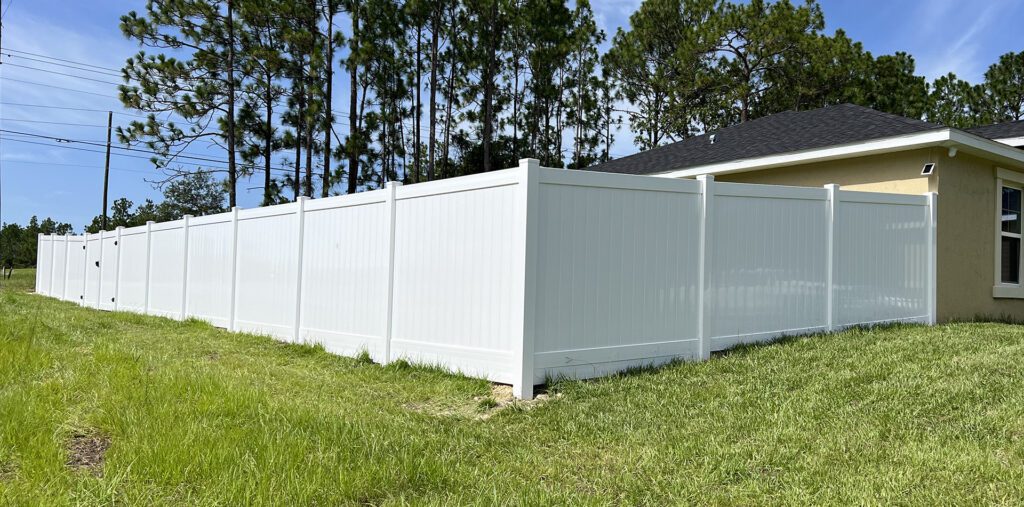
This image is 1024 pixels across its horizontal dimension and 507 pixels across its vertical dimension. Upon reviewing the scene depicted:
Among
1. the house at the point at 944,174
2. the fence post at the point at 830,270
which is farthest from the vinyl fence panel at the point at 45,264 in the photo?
the fence post at the point at 830,270

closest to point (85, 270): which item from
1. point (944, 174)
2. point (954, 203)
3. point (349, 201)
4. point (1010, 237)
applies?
point (349, 201)

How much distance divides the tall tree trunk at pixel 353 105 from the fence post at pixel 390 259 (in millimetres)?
13585

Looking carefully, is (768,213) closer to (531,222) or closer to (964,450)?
(531,222)

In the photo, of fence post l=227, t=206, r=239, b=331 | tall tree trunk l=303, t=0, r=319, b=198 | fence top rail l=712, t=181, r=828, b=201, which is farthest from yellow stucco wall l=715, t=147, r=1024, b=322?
tall tree trunk l=303, t=0, r=319, b=198

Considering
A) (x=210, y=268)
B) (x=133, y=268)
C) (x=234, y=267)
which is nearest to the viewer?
(x=234, y=267)

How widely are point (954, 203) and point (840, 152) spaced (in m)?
1.55

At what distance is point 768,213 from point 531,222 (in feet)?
9.18

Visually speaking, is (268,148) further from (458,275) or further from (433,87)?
(458,275)

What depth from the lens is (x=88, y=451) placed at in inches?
136

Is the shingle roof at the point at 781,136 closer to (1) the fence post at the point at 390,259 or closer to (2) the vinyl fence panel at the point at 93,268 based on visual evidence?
(1) the fence post at the point at 390,259

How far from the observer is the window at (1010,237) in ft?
31.6

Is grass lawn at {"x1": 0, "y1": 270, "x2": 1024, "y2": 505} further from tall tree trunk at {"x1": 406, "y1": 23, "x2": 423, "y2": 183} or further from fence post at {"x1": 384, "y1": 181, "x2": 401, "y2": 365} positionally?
tall tree trunk at {"x1": 406, "y1": 23, "x2": 423, "y2": 183}

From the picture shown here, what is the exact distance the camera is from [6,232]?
130ft

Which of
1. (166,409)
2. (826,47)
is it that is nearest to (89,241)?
(166,409)
